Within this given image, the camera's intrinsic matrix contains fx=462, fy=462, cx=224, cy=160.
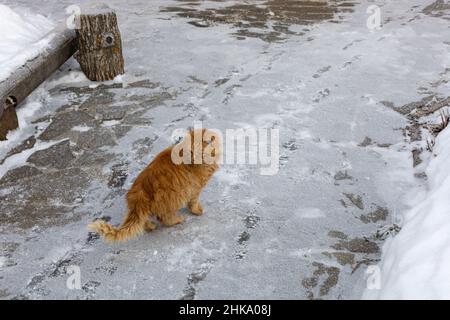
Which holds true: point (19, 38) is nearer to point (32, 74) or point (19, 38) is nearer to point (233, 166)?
point (32, 74)

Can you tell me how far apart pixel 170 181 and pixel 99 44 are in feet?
12.2

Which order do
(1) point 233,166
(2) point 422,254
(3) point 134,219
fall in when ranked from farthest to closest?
1. (1) point 233,166
2. (3) point 134,219
3. (2) point 422,254

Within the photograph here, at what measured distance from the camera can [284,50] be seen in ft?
25.9

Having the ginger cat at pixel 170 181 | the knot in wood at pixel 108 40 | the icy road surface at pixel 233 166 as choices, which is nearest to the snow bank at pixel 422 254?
the icy road surface at pixel 233 166

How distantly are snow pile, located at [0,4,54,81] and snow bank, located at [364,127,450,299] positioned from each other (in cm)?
464

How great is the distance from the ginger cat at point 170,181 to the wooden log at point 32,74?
2570 millimetres

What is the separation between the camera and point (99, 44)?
6.53 meters

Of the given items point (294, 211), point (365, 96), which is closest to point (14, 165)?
point (294, 211)

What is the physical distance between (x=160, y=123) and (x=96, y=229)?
8.29ft

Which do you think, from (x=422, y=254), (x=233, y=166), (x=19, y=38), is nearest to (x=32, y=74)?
(x=19, y=38)

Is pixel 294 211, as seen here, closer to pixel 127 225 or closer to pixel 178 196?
pixel 178 196

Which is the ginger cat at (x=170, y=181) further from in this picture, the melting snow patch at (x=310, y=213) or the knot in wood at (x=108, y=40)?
the knot in wood at (x=108, y=40)

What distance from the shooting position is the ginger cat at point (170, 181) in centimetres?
353
